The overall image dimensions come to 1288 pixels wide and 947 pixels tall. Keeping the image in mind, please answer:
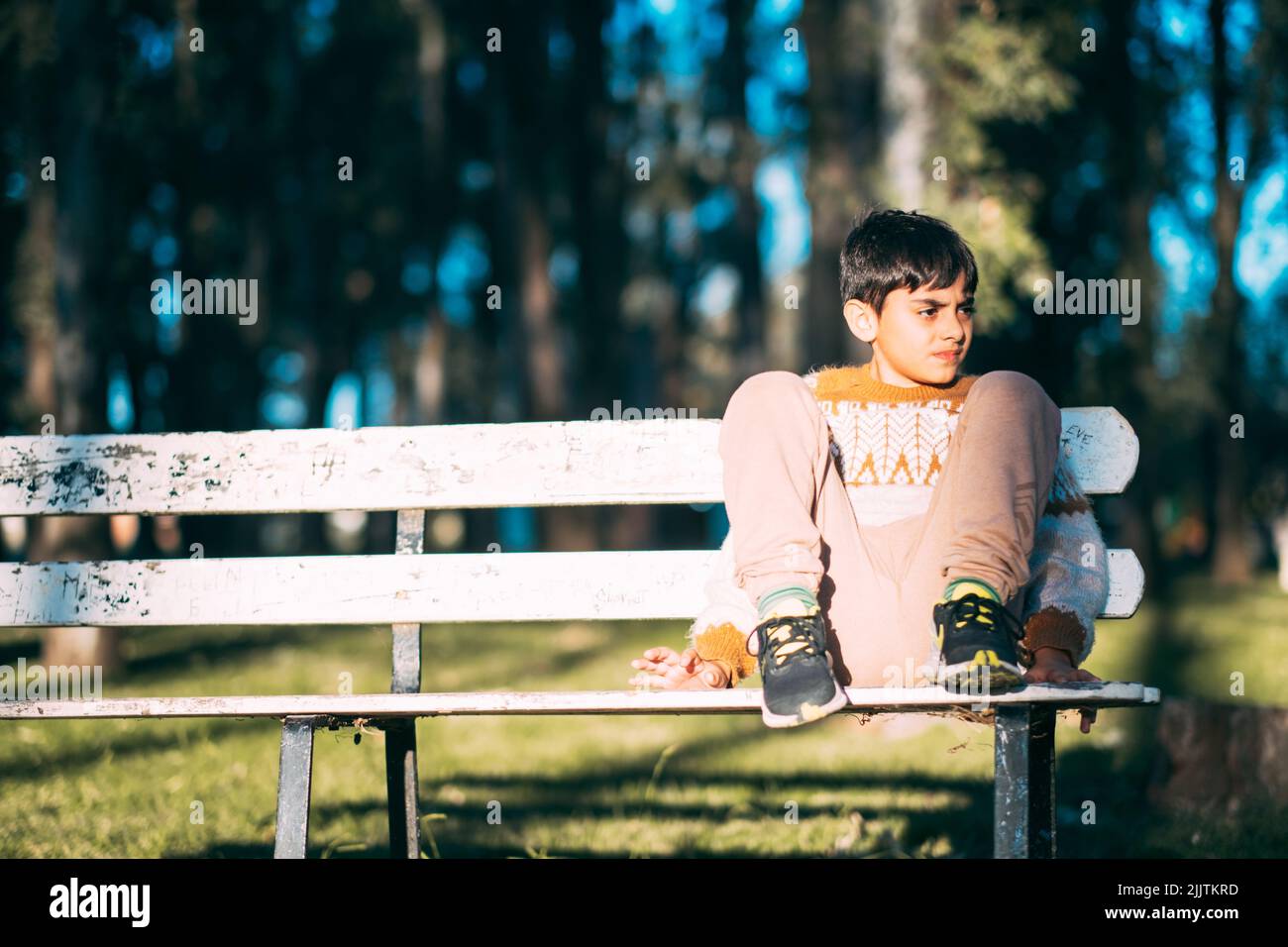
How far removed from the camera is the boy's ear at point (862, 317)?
3309mm

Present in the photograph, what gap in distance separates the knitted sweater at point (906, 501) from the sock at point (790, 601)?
0.31 m

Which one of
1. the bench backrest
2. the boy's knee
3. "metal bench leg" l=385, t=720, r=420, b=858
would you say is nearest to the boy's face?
the boy's knee

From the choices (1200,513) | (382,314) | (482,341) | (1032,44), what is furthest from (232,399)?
(1200,513)

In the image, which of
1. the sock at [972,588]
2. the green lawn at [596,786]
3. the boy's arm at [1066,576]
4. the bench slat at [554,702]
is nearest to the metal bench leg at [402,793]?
the green lawn at [596,786]

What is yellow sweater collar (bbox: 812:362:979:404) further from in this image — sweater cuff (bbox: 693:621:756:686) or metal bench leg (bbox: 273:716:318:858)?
metal bench leg (bbox: 273:716:318:858)

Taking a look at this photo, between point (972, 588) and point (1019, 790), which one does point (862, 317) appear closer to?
point (972, 588)

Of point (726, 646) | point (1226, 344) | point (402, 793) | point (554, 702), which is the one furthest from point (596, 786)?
point (1226, 344)

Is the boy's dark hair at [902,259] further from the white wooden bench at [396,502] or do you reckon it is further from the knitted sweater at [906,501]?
the white wooden bench at [396,502]

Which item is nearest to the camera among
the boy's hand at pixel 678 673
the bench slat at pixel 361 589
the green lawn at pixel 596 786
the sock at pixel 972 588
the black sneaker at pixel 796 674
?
the black sneaker at pixel 796 674

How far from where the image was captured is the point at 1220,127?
16219mm

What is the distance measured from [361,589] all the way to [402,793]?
54 cm

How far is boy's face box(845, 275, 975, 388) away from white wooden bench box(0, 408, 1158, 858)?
0.46 m

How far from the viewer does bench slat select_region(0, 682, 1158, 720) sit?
2594mm

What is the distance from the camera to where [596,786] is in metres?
5.18
